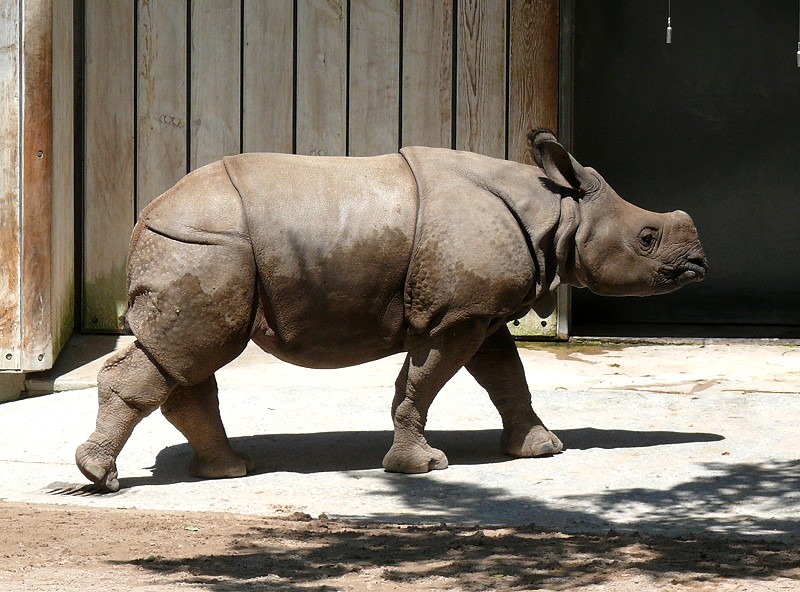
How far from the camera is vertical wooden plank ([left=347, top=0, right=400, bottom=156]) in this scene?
10.9 m

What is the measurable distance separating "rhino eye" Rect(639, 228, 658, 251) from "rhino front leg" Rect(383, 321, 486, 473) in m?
1.04

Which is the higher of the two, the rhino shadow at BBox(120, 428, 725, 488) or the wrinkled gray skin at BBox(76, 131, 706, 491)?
the wrinkled gray skin at BBox(76, 131, 706, 491)

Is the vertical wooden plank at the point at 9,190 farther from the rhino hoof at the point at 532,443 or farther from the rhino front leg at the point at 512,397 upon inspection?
the rhino hoof at the point at 532,443

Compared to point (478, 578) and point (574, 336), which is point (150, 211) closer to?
point (478, 578)

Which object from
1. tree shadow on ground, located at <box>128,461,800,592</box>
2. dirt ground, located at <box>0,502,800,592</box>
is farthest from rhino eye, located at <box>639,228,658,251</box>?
dirt ground, located at <box>0,502,800,592</box>

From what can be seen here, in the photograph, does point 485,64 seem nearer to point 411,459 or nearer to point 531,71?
point 531,71

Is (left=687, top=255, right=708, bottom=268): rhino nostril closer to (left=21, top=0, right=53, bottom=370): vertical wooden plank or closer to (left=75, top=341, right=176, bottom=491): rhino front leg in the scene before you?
(left=75, top=341, right=176, bottom=491): rhino front leg

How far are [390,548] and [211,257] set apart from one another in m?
1.77

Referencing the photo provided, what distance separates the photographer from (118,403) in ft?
21.9

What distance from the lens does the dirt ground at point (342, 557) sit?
5039 millimetres

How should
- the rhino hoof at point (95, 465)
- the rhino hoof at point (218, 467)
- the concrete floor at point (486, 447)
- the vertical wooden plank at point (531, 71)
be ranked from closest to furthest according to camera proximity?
the concrete floor at point (486, 447) → the rhino hoof at point (95, 465) → the rhino hoof at point (218, 467) → the vertical wooden plank at point (531, 71)

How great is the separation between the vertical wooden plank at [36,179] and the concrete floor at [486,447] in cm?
37

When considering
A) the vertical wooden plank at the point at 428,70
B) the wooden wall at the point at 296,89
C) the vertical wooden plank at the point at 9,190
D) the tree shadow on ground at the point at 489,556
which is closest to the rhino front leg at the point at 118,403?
the tree shadow on ground at the point at 489,556

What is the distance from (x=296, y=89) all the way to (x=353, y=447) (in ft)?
13.2
